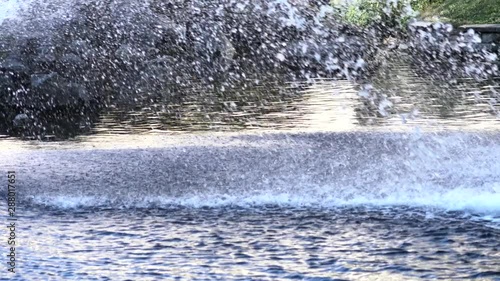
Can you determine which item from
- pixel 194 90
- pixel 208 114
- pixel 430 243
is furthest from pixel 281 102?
pixel 430 243

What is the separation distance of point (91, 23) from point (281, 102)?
9232 mm

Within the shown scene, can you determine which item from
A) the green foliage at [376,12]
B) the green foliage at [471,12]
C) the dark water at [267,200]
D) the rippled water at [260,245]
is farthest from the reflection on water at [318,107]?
the green foliage at [471,12]

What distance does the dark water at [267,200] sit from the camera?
5.67m

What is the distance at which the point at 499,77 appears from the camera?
2086cm

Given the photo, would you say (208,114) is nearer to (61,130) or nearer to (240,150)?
(61,130)

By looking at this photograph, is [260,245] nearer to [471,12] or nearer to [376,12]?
[376,12]

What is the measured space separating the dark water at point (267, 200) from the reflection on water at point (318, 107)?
13 cm

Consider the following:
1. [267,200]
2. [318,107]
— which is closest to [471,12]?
[318,107]

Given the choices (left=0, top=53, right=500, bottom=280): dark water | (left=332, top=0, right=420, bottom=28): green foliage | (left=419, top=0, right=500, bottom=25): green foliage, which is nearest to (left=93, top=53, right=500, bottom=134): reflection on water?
(left=0, top=53, right=500, bottom=280): dark water

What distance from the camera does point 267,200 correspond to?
301 inches

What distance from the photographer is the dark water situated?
5.67 metres

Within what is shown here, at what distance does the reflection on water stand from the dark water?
0.13 metres

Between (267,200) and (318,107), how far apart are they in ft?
27.2

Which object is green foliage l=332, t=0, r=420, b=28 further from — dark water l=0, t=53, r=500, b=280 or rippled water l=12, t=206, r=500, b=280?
rippled water l=12, t=206, r=500, b=280
